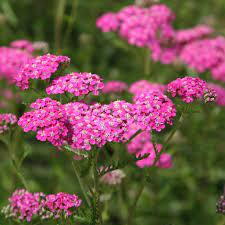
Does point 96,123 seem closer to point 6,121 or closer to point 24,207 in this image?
point 24,207

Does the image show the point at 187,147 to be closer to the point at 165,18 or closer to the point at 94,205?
the point at 165,18

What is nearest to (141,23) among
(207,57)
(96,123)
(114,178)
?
(207,57)

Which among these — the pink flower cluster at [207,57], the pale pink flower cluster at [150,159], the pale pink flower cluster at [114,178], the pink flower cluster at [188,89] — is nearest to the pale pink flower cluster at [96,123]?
the pink flower cluster at [188,89]

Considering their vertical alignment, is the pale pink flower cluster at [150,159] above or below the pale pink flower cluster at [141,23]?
below

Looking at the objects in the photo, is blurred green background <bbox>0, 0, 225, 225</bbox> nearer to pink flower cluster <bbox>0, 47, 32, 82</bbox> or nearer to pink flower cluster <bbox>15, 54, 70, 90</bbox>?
pink flower cluster <bbox>0, 47, 32, 82</bbox>

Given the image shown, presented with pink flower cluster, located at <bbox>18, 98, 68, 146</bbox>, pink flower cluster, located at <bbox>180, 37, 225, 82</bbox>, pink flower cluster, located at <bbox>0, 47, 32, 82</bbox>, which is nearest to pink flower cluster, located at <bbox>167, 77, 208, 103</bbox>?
pink flower cluster, located at <bbox>18, 98, 68, 146</bbox>

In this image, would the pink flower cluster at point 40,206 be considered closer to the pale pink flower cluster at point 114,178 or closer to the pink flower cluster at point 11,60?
the pale pink flower cluster at point 114,178

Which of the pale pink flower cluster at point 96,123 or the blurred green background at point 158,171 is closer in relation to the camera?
the pale pink flower cluster at point 96,123

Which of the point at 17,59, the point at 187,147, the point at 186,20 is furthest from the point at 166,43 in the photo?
the point at 186,20
